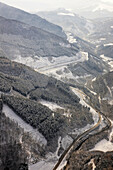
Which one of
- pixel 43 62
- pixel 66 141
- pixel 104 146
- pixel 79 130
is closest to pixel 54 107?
pixel 79 130

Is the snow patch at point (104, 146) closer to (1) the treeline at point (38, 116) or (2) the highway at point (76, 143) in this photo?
(2) the highway at point (76, 143)

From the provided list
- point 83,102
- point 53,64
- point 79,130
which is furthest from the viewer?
point 53,64

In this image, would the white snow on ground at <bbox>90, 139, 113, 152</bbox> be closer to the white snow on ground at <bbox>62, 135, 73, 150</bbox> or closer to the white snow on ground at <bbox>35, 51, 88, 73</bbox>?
the white snow on ground at <bbox>62, 135, 73, 150</bbox>

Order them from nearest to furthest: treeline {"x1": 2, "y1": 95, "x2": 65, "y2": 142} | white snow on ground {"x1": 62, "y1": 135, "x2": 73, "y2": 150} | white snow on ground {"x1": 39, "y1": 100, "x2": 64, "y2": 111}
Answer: treeline {"x1": 2, "y1": 95, "x2": 65, "y2": 142} < white snow on ground {"x1": 62, "y1": 135, "x2": 73, "y2": 150} < white snow on ground {"x1": 39, "y1": 100, "x2": 64, "y2": 111}

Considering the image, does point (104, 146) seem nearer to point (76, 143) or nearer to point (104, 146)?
point (104, 146)

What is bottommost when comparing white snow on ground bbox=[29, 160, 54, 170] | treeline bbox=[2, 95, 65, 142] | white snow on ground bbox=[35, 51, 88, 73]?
white snow on ground bbox=[35, 51, 88, 73]

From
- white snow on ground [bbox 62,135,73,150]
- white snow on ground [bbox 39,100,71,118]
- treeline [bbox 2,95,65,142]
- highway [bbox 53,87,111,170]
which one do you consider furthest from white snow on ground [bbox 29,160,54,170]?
white snow on ground [bbox 39,100,71,118]

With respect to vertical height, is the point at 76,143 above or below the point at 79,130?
above

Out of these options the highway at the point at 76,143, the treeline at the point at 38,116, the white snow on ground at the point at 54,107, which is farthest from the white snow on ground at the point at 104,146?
the white snow on ground at the point at 54,107
